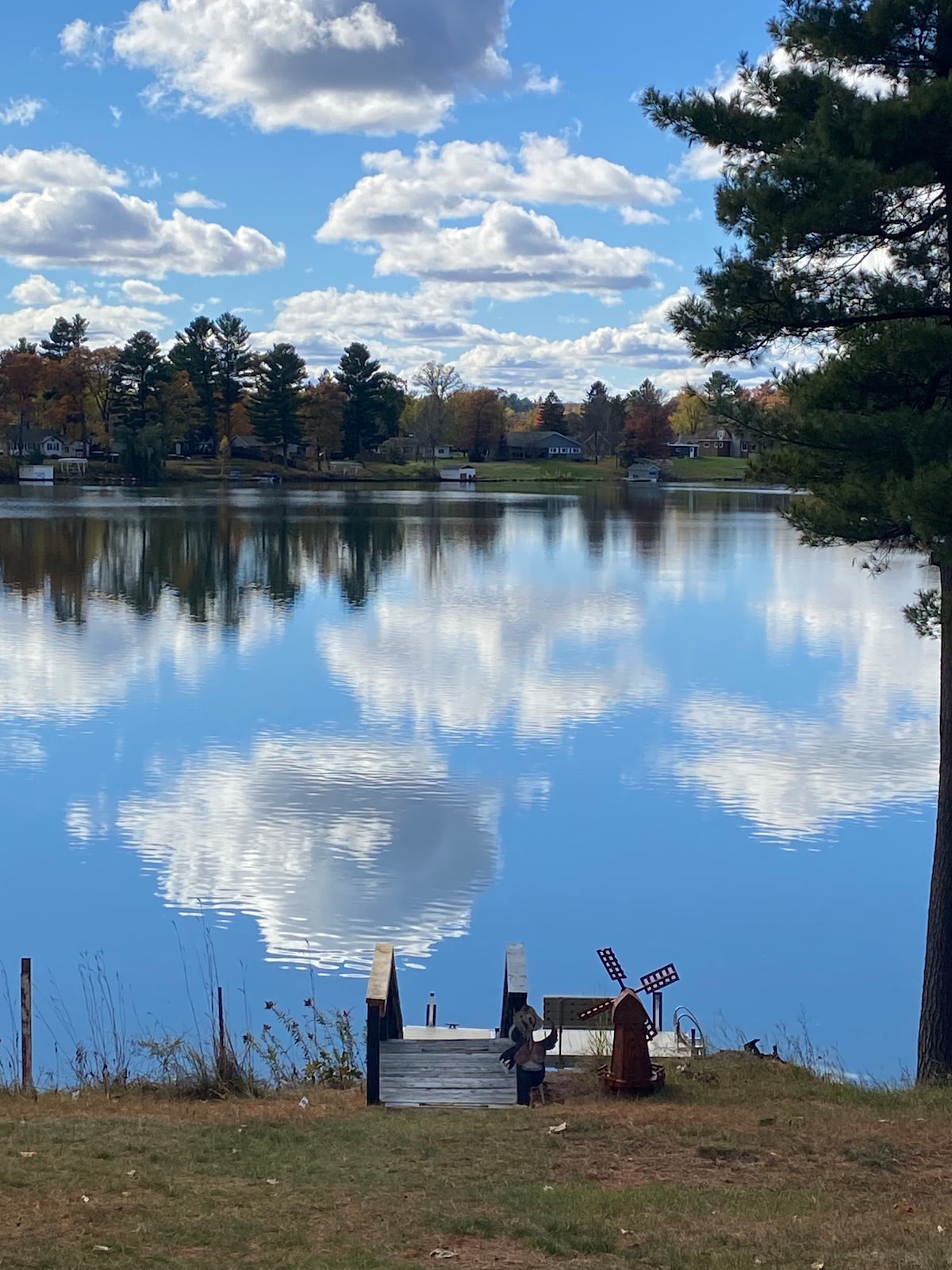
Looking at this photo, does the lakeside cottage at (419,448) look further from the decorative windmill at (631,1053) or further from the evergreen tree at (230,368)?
the decorative windmill at (631,1053)

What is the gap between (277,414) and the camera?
12375cm

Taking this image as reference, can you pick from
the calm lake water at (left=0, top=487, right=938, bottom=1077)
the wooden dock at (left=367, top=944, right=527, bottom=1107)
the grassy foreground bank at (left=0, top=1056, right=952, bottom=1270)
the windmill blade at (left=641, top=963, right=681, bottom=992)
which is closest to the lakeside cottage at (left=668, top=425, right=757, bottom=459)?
the calm lake water at (left=0, top=487, right=938, bottom=1077)

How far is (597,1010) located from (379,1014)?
2061mm

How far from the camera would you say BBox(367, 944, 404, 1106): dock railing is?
10.4 m

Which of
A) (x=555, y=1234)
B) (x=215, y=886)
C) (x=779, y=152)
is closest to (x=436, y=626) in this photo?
(x=215, y=886)

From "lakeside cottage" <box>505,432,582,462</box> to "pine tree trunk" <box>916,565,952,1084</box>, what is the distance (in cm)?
14287

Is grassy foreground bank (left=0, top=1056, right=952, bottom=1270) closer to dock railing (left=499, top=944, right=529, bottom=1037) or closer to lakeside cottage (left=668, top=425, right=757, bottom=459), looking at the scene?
dock railing (left=499, top=944, right=529, bottom=1037)

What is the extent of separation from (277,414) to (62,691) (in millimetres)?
97649

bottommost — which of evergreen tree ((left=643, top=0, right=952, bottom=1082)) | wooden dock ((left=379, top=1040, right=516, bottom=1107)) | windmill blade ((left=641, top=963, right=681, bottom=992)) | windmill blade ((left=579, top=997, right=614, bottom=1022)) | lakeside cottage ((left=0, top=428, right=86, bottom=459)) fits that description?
wooden dock ((left=379, top=1040, right=516, bottom=1107))

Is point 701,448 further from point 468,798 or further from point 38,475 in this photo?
point 468,798

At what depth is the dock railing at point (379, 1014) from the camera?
1043 centimetres

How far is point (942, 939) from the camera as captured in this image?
1257 centimetres

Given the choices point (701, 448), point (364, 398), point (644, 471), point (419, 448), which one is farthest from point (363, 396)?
point (701, 448)

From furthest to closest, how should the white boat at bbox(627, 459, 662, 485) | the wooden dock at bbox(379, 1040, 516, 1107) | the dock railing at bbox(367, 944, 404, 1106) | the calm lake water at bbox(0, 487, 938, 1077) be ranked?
the white boat at bbox(627, 459, 662, 485) → the calm lake water at bbox(0, 487, 938, 1077) → the wooden dock at bbox(379, 1040, 516, 1107) → the dock railing at bbox(367, 944, 404, 1106)
